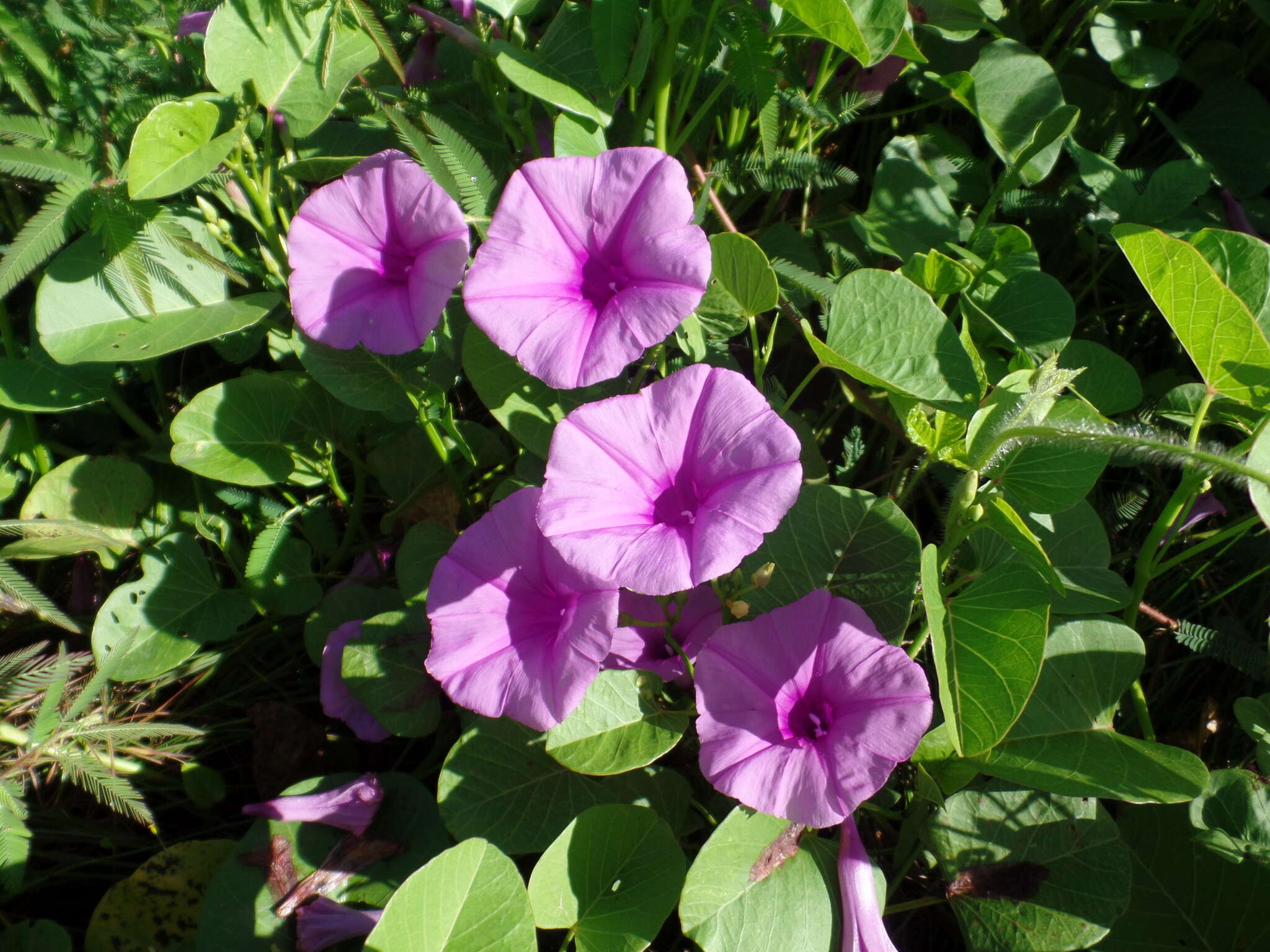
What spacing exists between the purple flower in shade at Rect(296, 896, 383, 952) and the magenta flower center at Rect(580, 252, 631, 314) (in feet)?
3.98

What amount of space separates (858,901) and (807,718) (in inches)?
13.0

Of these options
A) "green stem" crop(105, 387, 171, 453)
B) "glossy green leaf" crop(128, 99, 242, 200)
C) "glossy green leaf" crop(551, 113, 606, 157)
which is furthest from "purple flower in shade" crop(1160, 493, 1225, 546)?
"green stem" crop(105, 387, 171, 453)

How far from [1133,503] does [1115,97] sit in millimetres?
1196

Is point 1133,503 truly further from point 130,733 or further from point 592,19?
point 130,733

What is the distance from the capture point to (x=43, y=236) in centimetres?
162

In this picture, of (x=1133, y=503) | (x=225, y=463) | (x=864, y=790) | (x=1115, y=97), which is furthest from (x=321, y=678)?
(x=1115, y=97)

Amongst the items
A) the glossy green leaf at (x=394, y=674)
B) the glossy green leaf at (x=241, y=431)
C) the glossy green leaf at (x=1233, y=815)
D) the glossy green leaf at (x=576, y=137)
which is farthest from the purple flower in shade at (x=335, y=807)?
the glossy green leaf at (x=1233, y=815)

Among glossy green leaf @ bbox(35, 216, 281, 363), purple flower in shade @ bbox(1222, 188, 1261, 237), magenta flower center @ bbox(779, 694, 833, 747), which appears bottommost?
magenta flower center @ bbox(779, 694, 833, 747)

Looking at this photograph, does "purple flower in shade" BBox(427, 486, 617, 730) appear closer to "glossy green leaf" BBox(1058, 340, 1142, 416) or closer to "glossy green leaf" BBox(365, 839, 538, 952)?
"glossy green leaf" BBox(365, 839, 538, 952)

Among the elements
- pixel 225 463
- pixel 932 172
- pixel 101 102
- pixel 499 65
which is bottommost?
pixel 225 463

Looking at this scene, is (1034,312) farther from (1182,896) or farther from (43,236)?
(43,236)

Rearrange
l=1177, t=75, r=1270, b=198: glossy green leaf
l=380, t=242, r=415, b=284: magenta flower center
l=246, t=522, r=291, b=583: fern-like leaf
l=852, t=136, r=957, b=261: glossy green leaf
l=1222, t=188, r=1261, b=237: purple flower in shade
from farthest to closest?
l=1177, t=75, r=1270, b=198: glossy green leaf
l=1222, t=188, r=1261, b=237: purple flower in shade
l=852, t=136, r=957, b=261: glossy green leaf
l=246, t=522, r=291, b=583: fern-like leaf
l=380, t=242, r=415, b=284: magenta flower center

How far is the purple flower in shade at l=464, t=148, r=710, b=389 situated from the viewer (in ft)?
4.71

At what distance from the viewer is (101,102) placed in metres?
1.87
